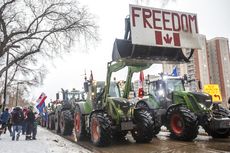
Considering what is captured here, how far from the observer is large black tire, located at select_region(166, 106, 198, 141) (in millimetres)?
9922

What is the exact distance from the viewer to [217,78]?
7269cm

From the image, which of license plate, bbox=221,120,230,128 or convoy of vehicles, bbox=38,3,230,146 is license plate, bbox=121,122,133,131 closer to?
convoy of vehicles, bbox=38,3,230,146

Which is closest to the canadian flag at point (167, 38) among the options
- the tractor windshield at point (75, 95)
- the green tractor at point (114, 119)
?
the green tractor at point (114, 119)

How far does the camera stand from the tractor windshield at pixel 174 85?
12390 millimetres

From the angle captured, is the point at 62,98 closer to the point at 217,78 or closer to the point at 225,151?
the point at 225,151

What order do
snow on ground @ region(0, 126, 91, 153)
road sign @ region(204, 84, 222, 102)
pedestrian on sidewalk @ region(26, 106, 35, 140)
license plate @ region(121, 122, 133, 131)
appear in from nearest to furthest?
1. snow on ground @ region(0, 126, 91, 153)
2. license plate @ region(121, 122, 133, 131)
3. pedestrian on sidewalk @ region(26, 106, 35, 140)
4. road sign @ region(204, 84, 222, 102)

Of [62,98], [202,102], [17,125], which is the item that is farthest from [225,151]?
[62,98]

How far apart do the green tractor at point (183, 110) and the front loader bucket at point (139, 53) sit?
2133 millimetres

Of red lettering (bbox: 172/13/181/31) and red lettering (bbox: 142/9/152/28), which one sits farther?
red lettering (bbox: 172/13/181/31)

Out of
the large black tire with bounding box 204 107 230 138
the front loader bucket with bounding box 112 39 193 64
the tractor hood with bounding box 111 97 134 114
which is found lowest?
the large black tire with bounding box 204 107 230 138

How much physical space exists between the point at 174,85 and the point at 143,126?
3372 millimetres

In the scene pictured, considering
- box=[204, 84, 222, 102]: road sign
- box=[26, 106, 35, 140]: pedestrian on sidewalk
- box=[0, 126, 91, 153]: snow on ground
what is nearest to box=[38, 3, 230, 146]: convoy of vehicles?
box=[0, 126, 91, 153]: snow on ground

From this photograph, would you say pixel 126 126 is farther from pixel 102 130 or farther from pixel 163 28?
pixel 163 28

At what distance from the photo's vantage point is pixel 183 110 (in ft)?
33.8
